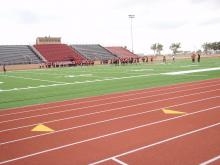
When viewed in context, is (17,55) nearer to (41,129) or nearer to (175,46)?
(41,129)

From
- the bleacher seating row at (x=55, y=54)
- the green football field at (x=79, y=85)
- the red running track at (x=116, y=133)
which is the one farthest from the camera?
the bleacher seating row at (x=55, y=54)

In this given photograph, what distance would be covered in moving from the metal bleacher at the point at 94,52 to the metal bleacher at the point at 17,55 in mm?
11411

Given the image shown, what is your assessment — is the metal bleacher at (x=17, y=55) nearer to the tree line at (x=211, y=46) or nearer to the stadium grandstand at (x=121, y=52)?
the stadium grandstand at (x=121, y=52)

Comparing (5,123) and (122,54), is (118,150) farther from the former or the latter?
(122,54)

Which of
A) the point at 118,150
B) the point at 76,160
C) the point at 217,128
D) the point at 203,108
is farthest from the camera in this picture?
the point at 203,108

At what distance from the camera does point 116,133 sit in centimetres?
756

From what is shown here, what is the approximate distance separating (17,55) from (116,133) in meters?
59.4

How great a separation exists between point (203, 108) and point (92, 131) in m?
3.97

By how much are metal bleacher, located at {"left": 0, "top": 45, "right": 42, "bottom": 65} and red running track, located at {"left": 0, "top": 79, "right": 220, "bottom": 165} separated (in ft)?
167

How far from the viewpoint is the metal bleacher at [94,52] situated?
235ft

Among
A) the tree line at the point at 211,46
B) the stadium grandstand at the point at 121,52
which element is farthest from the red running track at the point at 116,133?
the tree line at the point at 211,46

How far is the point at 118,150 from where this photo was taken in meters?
6.26

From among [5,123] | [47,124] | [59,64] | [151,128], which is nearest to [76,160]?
[151,128]

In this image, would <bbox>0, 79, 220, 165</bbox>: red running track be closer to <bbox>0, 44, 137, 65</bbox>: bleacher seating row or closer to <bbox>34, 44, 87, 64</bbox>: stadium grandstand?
<bbox>0, 44, 137, 65</bbox>: bleacher seating row
